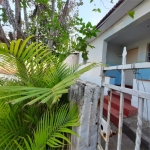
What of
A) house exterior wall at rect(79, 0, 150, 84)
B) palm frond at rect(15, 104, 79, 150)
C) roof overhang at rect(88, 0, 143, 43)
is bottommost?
palm frond at rect(15, 104, 79, 150)

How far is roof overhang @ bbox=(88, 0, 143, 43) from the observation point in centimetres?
377

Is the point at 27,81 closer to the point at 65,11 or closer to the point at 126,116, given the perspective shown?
the point at 126,116

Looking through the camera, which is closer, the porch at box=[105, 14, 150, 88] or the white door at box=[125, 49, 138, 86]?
the porch at box=[105, 14, 150, 88]

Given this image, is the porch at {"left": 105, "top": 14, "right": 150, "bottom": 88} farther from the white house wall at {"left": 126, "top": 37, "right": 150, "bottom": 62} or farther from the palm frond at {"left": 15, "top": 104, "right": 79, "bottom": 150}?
the palm frond at {"left": 15, "top": 104, "right": 79, "bottom": 150}

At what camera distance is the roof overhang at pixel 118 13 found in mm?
3773

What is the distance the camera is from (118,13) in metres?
4.44

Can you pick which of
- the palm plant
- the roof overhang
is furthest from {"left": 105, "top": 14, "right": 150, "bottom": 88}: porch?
the palm plant

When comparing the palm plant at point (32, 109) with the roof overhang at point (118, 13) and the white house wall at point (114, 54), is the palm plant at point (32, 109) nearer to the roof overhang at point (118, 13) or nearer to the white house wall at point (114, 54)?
the roof overhang at point (118, 13)

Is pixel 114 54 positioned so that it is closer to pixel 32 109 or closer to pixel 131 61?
pixel 131 61

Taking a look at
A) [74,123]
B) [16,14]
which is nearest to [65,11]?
[16,14]

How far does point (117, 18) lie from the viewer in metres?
4.84

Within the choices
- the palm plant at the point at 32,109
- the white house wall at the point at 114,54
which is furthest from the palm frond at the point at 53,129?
the white house wall at the point at 114,54

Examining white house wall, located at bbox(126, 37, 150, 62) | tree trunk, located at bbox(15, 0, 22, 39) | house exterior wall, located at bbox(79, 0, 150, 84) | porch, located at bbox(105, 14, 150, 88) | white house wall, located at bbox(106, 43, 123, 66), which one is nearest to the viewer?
house exterior wall, located at bbox(79, 0, 150, 84)

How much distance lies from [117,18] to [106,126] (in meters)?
4.28
